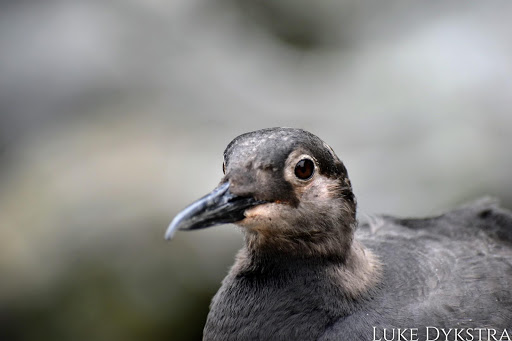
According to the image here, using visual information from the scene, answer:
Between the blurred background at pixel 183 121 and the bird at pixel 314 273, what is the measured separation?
6.19 ft

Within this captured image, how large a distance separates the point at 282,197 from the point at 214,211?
368 mm

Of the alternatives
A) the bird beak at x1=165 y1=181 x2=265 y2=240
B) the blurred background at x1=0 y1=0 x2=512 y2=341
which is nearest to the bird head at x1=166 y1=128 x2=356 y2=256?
the bird beak at x1=165 y1=181 x2=265 y2=240

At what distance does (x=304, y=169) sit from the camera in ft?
11.5

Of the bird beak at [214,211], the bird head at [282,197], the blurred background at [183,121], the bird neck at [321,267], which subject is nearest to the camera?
the bird beak at [214,211]

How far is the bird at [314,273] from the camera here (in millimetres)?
3404

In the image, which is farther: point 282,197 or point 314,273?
point 314,273

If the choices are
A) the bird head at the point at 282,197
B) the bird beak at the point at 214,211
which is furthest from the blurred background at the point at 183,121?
the bird beak at the point at 214,211

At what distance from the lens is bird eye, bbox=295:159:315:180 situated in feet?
11.4

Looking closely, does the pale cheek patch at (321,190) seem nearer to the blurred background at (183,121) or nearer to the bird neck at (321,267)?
the bird neck at (321,267)

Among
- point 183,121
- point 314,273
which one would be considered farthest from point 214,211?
point 183,121

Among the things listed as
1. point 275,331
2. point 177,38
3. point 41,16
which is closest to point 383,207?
point 275,331

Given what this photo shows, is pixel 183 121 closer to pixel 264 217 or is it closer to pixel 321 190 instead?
pixel 321 190

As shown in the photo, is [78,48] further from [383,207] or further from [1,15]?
[383,207]

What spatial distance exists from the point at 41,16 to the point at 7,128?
5.85 feet
